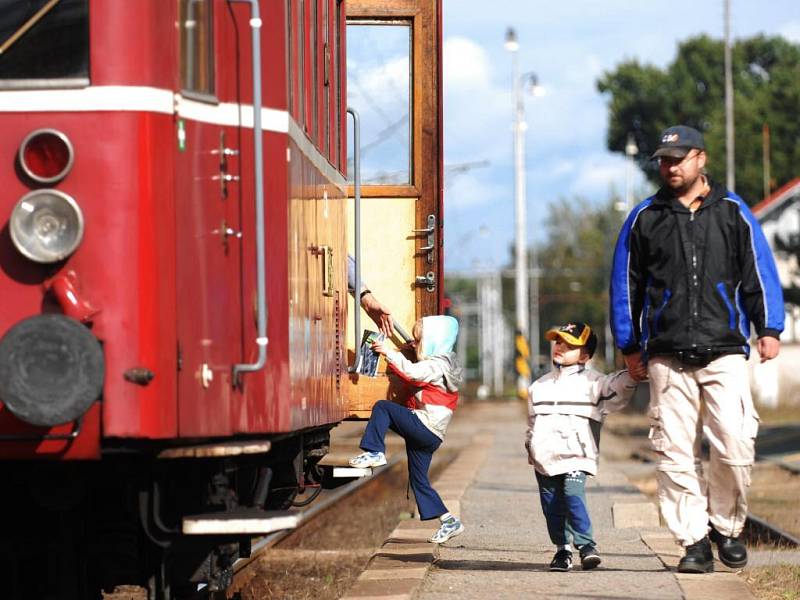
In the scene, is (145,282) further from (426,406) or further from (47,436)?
(426,406)

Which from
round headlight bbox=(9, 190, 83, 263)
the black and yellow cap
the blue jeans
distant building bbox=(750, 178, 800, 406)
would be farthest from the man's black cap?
distant building bbox=(750, 178, 800, 406)

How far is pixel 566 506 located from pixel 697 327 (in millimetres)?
1288

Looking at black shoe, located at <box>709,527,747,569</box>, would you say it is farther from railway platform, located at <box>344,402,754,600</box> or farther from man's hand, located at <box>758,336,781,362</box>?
man's hand, located at <box>758,336,781,362</box>

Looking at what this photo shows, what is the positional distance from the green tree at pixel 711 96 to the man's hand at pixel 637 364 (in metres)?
63.3

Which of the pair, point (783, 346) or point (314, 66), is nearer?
point (314, 66)

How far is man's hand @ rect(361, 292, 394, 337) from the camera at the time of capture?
9.52 meters

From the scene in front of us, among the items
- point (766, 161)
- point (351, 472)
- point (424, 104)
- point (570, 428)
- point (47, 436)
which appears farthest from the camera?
point (766, 161)

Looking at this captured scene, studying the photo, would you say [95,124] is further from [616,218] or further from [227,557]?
[616,218]

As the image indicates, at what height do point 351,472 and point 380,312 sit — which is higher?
point 380,312

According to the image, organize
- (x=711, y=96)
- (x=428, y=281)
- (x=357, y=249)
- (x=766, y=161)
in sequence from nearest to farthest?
(x=357, y=249), (x=428, y=281), (x=766, y=161), (x=711, y=96)

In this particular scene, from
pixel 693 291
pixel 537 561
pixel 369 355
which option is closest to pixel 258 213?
pixel 693 291

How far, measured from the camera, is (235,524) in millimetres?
6098

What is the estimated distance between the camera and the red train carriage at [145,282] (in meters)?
5.84

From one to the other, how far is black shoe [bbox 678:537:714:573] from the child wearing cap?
1.85ft
